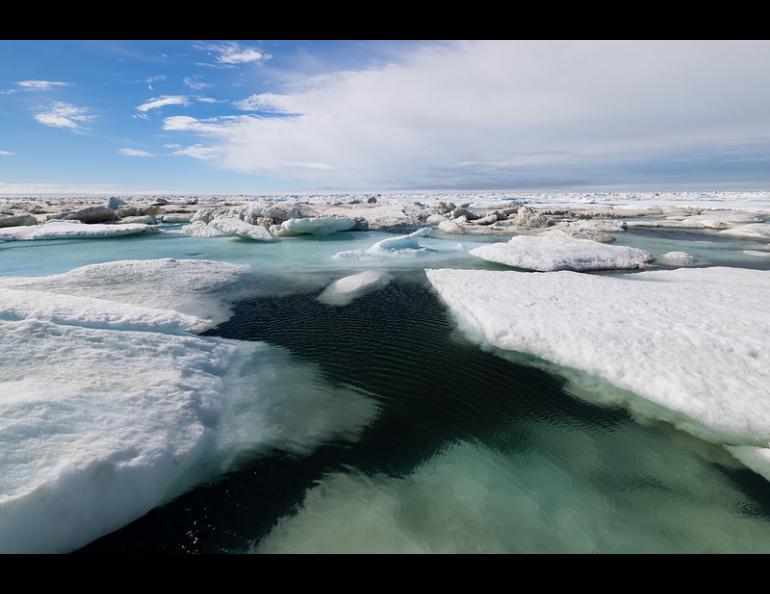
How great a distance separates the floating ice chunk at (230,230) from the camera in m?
19.3

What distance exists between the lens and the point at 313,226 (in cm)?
2117

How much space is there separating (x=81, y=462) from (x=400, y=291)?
7.82m

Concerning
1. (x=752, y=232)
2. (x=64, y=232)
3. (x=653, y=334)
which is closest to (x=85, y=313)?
(x=653, y=334)

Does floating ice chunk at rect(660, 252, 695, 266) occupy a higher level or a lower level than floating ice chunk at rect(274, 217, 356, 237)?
lower

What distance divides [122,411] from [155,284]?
22.7ft

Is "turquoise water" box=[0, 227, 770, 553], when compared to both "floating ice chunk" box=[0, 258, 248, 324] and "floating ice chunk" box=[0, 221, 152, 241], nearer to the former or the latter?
"floating ice chunk" box=[0, 258, 248, 324]

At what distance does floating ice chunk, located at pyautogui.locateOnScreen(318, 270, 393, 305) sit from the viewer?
920 cm

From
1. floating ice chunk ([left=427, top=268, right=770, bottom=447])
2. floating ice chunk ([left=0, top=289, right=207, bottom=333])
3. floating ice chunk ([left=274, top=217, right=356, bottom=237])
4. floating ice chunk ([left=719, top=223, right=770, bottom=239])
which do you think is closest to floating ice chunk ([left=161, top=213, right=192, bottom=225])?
floating ice chunk ([left=274, top=217, right=356, bottom=237])

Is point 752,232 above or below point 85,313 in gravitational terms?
below

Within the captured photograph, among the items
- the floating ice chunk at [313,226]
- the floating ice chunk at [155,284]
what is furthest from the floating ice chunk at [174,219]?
the floating ice chunk at [155,284]

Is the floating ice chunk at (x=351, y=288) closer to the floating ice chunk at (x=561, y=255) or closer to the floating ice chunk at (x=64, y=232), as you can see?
the floating ice chunk at (x=561, y=255)

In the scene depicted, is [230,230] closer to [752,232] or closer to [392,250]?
[392,250]

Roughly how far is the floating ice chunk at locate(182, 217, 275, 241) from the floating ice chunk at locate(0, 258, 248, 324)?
8107 mm
